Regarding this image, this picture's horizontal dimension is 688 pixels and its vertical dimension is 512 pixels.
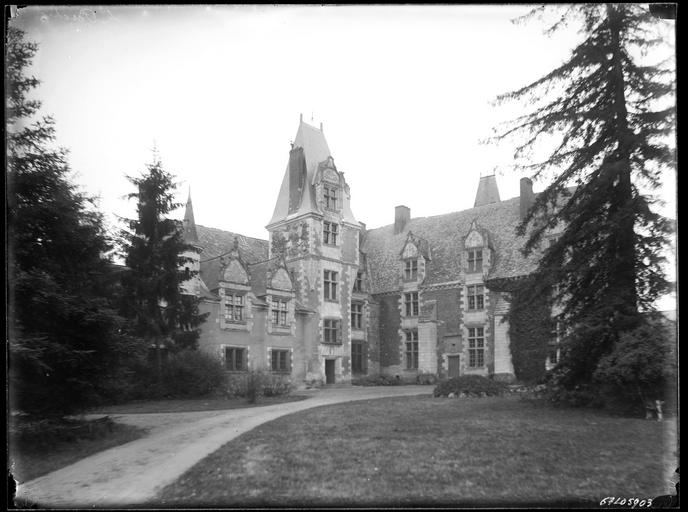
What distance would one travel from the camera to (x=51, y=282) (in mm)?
8742

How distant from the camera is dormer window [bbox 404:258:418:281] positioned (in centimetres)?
3466

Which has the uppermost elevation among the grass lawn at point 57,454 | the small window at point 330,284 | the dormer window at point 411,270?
the dormer window at point 411,270

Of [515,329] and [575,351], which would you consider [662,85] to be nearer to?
[575,351]

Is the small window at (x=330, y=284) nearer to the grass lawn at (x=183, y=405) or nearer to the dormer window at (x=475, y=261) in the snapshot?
the dormer window at (x=475, y=261)

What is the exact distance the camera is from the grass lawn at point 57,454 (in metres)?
7.73

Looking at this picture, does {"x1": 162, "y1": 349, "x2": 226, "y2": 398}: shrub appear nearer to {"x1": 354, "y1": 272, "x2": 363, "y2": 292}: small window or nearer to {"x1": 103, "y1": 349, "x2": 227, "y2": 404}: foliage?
{"x1": 103, "y1": 349, "x2": 227, "y2": 404}: foliage

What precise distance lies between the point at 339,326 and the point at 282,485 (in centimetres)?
2502

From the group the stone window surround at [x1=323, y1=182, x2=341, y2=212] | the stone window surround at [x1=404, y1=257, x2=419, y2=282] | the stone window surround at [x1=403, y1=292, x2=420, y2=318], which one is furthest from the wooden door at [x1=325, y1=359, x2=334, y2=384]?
the stone window surround at [x1=323, y1=182, x2=341, y2=212]

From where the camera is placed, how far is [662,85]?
38.1 feet

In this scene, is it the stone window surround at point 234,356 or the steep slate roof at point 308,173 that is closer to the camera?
the stone window surround at point 234,356

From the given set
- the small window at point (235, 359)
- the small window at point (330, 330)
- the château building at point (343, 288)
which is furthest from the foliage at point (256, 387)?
the small window at point (330, 330)

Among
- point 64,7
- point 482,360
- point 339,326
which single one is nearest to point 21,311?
point 64,7

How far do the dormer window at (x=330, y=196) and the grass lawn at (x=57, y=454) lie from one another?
74.1ft

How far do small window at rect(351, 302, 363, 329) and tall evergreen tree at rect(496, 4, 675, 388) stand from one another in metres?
22.1
